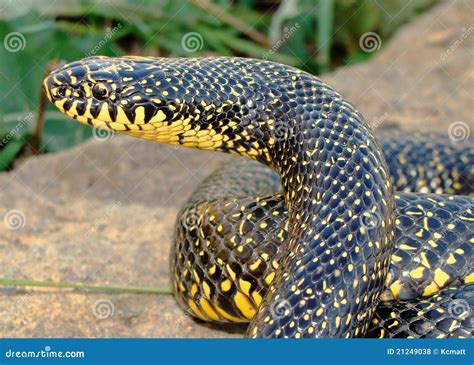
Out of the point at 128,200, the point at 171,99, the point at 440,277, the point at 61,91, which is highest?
the point at 171,99

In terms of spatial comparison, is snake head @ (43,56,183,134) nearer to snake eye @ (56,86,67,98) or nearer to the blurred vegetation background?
snake eye @ (56,86,67,98)

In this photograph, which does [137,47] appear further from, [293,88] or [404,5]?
[293,88]

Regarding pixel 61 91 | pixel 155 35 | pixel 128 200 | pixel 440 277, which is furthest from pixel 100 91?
pixel 155 35

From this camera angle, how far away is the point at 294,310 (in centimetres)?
440

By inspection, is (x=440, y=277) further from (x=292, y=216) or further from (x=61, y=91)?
(x=61, y=91)

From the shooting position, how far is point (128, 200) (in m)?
8.09

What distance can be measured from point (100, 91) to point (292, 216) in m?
1.62

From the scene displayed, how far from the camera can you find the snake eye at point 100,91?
17.1 ft

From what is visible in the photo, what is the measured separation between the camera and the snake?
4.55 meters

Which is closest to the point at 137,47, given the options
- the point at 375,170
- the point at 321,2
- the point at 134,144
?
the point at 134,144

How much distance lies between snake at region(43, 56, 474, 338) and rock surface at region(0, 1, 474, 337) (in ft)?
2.23

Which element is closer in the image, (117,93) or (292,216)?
(292,216)

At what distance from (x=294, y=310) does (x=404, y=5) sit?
8.67m

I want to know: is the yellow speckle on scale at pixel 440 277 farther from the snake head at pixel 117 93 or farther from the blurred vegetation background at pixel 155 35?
the blurred vegetation background at pixel 155 35
